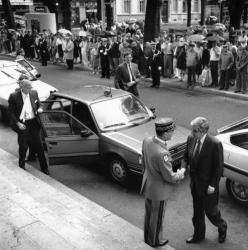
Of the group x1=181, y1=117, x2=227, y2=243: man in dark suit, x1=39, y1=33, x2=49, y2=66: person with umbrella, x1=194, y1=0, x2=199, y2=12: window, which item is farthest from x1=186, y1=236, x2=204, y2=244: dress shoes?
x1=194, y1=0, x2=199, y2=12: window

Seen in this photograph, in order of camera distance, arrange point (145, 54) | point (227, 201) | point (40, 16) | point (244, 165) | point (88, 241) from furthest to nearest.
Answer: point (40, 16)
point (145, 54)
point (227, 201)
point (244, 165)
point (88, 241)

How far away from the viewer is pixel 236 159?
6.29 meters

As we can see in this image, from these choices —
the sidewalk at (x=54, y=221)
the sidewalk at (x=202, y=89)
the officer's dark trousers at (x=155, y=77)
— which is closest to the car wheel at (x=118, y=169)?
the sidewalk at (x=54, y=221)

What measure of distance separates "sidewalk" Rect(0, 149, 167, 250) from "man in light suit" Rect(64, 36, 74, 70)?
46.3ft

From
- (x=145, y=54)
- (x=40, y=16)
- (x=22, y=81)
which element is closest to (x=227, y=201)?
(x=22, y=81)

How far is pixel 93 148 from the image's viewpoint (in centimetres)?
769

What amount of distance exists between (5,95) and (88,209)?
5.91 m

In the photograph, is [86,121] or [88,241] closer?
[88,241]

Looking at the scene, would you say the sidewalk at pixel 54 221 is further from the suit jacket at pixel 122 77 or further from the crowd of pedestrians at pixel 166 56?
the crowd of pedestrians at pixel 166 56

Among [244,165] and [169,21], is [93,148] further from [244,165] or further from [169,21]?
[169,21]

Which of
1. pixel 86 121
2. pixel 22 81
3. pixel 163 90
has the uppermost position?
pixel 22 81

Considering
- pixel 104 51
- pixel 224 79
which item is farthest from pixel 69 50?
pixel 224 79

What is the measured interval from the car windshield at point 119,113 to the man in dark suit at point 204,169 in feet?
8.93

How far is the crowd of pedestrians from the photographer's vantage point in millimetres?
14766
